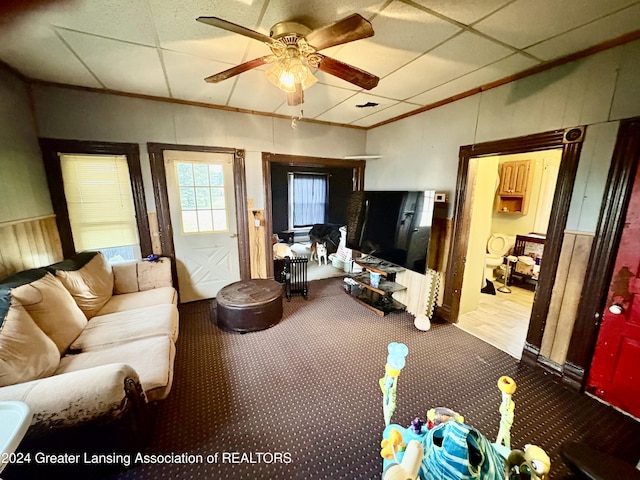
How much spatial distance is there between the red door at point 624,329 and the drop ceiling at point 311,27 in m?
1.14

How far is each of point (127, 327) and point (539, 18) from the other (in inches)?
140

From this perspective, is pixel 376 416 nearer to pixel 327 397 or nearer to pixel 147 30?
pixel 327 397

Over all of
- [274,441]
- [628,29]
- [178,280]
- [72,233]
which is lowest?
[274,441]

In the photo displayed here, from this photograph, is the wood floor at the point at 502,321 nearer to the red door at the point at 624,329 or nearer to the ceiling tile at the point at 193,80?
the red door at the point at 624,329

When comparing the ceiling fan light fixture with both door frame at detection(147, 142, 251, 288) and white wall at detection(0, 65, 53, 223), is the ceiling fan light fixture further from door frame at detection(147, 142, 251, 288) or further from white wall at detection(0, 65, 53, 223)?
white wall at detection(0, 65, 53, 223)

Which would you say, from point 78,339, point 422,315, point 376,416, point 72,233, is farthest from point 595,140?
point 72,233

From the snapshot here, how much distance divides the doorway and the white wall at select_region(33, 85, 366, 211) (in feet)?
7.24

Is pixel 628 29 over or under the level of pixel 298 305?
over

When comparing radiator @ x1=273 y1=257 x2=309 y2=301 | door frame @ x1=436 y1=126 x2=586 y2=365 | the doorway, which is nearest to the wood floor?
the doorway

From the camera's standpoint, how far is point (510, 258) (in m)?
4.16

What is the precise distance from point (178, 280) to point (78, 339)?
1.56 metres

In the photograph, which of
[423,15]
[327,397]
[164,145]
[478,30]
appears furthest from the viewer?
[164,145]

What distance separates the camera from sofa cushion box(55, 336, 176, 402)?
1511mm

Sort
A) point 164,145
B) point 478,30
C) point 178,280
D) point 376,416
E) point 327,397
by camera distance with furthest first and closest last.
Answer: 1. point 178,280
2. point 164,145
3. point 327,397
4. point 376,416
5. point 478,30
